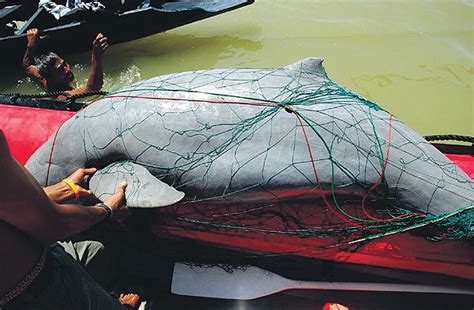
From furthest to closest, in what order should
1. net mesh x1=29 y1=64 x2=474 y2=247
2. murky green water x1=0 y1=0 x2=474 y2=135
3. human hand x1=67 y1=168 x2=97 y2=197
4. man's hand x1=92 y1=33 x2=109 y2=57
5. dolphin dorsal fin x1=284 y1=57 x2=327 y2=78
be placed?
murky green water x1=0 y1=0 x2=474 y2=135 < man's hand x1=92 y1=33 x2=109 y2=57 < dolphin dorsal fin x1=284 y1=57 x2=327 y2=78 < human hand x1=67 y1=168 x2=97 y2=197 < net mesh x1=29 y1=64 x2=474 y2=247

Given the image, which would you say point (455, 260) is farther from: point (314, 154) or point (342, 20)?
point (342, 20)

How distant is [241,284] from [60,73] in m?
3.59

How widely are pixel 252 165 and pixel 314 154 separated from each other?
47cm

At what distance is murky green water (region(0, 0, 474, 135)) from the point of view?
242 inches

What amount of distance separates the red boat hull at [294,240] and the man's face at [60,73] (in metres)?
2.78

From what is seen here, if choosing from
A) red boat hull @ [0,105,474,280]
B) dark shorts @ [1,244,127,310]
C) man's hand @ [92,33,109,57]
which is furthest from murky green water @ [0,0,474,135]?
dark shorts @ [1,244,127,310]

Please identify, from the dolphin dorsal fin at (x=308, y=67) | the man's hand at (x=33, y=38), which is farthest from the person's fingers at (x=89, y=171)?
the man's hand at (x=33, y=38)

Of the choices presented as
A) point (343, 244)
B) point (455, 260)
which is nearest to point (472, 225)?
point (455, 260)

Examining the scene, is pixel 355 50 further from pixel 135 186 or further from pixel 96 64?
pixel 135 186

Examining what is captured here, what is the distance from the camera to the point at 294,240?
3404 mm

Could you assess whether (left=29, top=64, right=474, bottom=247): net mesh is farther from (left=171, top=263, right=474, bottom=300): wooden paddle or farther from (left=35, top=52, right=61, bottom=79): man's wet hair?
(left=35, top=52, right=61, bottom=79): man's wet hair

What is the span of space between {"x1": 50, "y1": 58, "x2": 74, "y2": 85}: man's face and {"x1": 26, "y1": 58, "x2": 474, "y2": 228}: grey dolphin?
207 cm

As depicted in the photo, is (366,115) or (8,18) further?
(8,18)

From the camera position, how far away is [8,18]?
6.98 m
